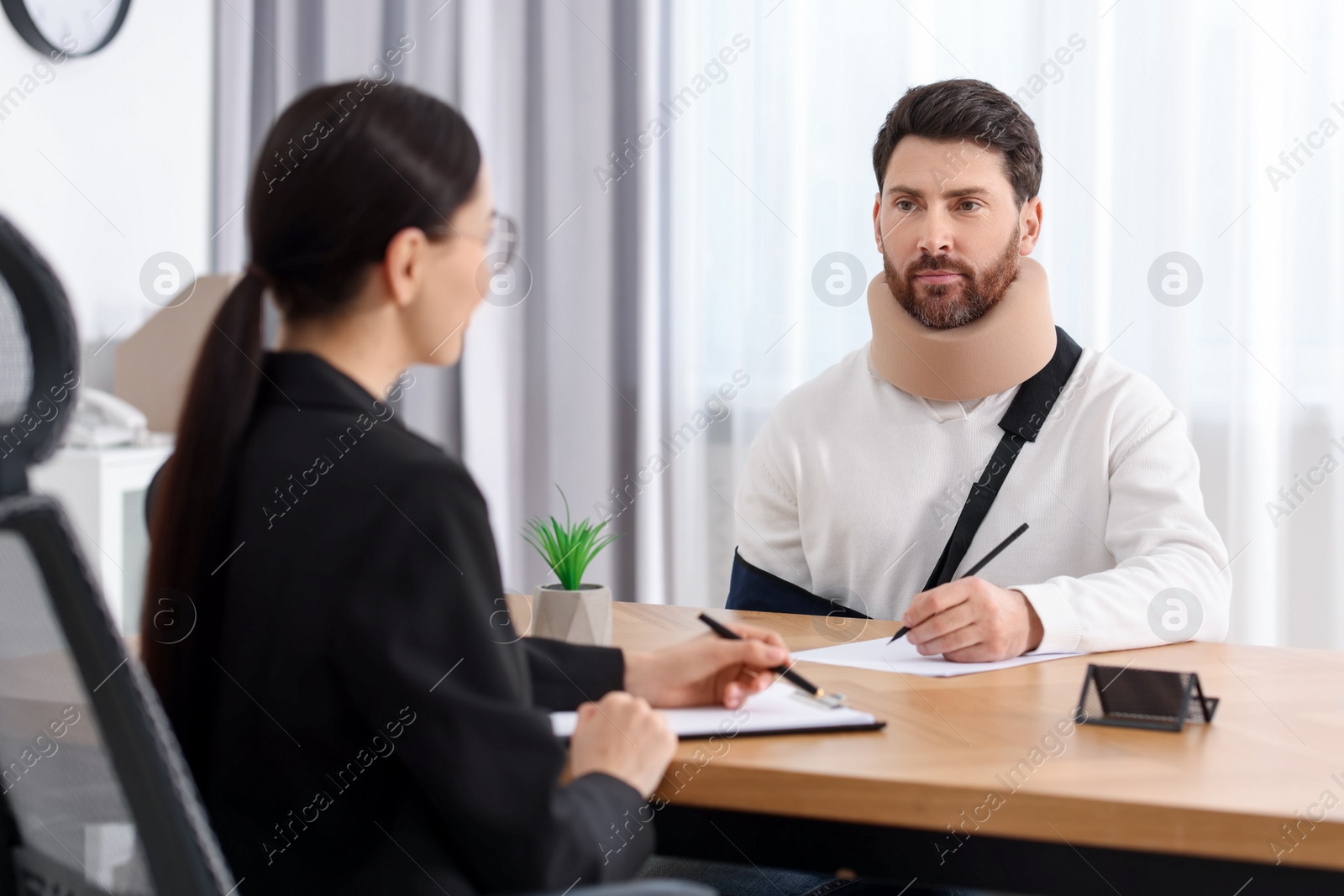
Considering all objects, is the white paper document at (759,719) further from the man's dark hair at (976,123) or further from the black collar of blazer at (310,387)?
the man's dark hair at (976,123)

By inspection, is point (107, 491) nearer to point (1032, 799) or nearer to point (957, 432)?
point (957, 432)

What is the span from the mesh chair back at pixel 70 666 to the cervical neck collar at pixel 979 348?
1.43 meters

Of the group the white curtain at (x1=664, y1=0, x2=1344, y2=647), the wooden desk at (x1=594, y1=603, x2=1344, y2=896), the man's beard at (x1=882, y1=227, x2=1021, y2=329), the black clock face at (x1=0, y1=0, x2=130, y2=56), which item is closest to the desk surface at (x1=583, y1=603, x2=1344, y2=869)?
the wooden desk at (x1=594, y1=603, x2=1344, y2=896)

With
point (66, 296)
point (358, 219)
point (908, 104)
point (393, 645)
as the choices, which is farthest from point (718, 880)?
point (908, 104)

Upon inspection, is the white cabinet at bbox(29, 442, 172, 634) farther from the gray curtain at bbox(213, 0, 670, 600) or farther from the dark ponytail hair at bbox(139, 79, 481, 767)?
the dark ponytail hair at bbox(139, 79, 481, 767)

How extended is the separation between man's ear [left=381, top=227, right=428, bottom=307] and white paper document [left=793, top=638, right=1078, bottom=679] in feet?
A: 2.13

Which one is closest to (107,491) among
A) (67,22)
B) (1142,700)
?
(67,22)

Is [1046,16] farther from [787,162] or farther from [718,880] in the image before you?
[718,880]

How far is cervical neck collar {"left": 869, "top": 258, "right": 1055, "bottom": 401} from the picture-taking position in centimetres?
179

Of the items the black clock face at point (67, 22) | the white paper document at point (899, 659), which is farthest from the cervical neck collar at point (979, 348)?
the black clock face at point (67, 22)

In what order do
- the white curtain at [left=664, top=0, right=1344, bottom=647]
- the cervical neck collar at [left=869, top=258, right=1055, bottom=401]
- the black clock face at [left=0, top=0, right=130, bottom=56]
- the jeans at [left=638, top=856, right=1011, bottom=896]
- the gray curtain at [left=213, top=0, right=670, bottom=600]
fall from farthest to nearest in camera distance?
1. the gray curtain at [left=213, top=0, right=670, bottom=600]
2. the white curtain at [left=664, top=0, right=1344, bottom=647]
3. the black clock face at [left=0, top=0, right=130, bottom=56]
4. the cervical neck collar at [left=869, top=258, right=1055, bottom=401]
5. the jeans at [left=638, top=856, right=1011, bottom=896]

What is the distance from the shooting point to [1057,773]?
3.02ft

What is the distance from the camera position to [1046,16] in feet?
9.08

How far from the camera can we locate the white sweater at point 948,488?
5.51 feet
